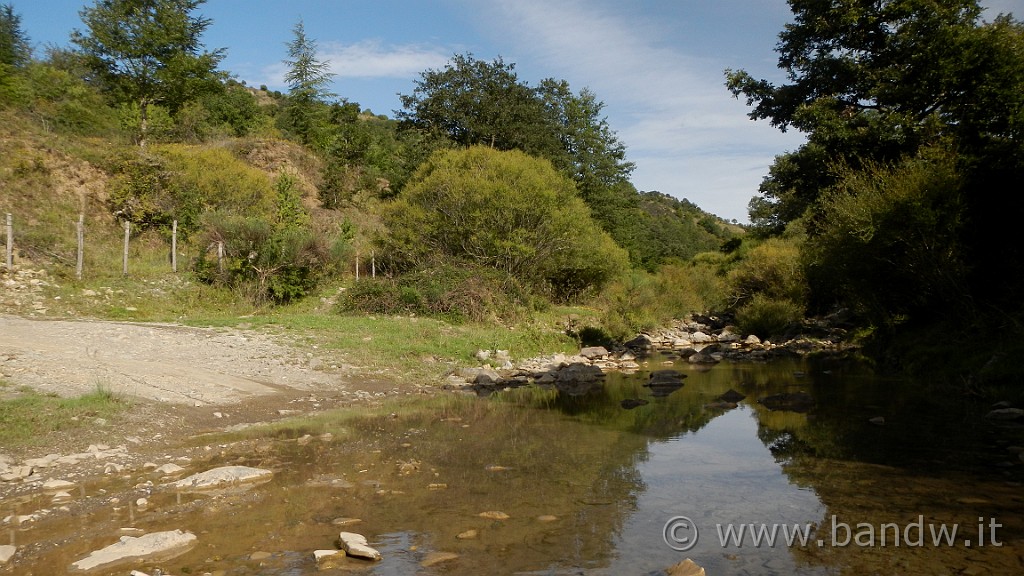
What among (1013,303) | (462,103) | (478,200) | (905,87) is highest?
(462,103)

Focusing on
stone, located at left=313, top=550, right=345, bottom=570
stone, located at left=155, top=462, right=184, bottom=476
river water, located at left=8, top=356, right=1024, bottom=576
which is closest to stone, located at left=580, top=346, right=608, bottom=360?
river water, located at left=8, top=356, right=1024, bottom=576

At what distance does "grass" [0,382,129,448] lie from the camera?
8.76 meters

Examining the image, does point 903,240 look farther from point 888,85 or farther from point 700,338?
point 700,338

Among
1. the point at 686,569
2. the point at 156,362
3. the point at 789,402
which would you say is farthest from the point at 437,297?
the point at 686,569

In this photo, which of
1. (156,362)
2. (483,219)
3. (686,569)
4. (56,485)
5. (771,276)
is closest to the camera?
(686,569)

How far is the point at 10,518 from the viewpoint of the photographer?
21.5 feet

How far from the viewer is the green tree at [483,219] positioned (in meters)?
28.8

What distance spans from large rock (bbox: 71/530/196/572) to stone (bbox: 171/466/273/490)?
164cm

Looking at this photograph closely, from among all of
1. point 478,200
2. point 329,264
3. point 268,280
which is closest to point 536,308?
point 478,200

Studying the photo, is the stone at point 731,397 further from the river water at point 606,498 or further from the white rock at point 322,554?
the white rock at point 322,554

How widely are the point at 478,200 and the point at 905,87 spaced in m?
16.7

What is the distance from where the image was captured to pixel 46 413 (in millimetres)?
9539

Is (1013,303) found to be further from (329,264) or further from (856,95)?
(329,264)

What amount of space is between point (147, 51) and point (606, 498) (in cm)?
3701
